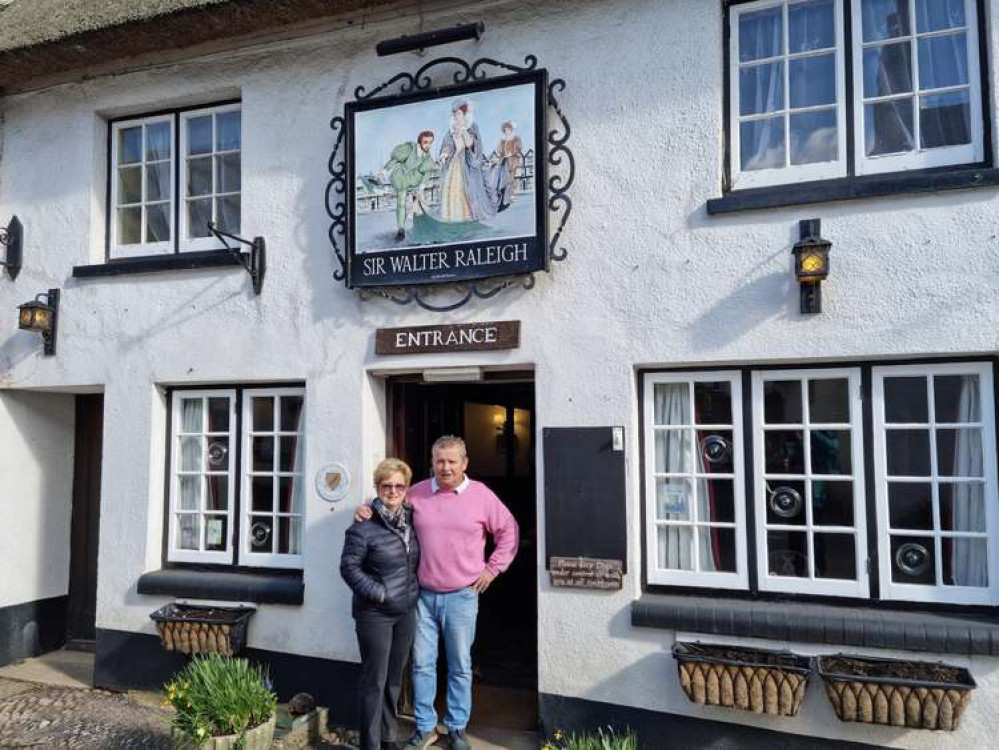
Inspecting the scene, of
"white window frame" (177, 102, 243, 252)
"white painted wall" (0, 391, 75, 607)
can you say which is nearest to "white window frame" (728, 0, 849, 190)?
"white window frame" (177, 102, 243, 252)

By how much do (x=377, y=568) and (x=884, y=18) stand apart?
4716 millimetres

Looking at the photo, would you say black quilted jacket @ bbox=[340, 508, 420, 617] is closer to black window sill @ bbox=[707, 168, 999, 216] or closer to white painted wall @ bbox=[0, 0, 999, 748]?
white painted wall @ bbox=[0, 0, 999, 748]

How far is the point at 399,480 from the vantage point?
16.0 ft

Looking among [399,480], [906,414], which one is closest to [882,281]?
[906,414]

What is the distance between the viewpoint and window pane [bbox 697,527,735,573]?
489 centimetres

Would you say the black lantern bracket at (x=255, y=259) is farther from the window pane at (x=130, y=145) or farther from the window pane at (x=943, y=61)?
the window pane at (x=943, y=61)

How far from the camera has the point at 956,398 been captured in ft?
14.7

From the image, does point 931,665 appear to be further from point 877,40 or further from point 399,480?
point 877,40

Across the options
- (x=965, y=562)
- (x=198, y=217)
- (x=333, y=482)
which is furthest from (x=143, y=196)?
(x=965, y=562)

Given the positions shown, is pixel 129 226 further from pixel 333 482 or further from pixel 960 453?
pixel 960 453

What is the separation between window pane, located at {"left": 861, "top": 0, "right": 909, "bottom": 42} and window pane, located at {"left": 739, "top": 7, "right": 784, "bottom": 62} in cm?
50

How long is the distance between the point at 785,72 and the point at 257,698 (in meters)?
5.30

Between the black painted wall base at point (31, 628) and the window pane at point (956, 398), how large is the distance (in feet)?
25.0

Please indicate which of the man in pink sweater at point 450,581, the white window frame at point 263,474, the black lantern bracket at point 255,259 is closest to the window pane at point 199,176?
the black lantern bracket at point 255,259
